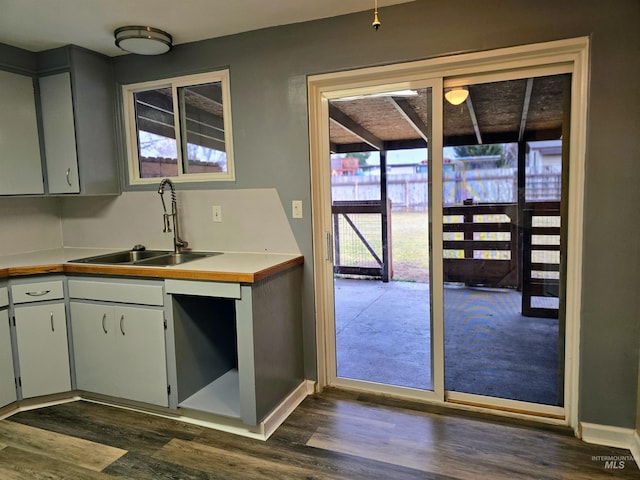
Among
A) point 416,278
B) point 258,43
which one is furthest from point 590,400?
point 258,43

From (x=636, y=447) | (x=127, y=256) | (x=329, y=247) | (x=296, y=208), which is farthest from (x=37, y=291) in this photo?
(x=636, y=447)

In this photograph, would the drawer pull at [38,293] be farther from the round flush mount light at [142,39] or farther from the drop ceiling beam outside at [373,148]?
the drop ceiling beam outside at [373,148]

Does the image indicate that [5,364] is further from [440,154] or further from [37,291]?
[440,154]

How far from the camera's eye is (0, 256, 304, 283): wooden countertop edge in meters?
2.12

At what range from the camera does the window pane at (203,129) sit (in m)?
2.86

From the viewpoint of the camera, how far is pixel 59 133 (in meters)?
2.90

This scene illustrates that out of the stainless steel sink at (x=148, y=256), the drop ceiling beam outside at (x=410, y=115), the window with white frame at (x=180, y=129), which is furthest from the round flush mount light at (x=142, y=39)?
the drop ceiling beam outside at (x=410, y=115)

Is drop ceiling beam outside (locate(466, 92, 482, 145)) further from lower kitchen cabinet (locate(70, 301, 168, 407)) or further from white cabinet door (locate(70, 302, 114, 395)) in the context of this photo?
white cabinet door (locate(70, 302, 114, 395))

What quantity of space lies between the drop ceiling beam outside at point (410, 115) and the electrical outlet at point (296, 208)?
83 cm

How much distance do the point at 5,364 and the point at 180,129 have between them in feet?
6.05

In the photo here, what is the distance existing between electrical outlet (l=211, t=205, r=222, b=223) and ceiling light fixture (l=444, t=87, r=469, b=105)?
5.33ft

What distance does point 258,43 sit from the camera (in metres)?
2.63

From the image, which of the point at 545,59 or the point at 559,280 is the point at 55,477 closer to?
the point at 559,280

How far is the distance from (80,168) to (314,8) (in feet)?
6.30
